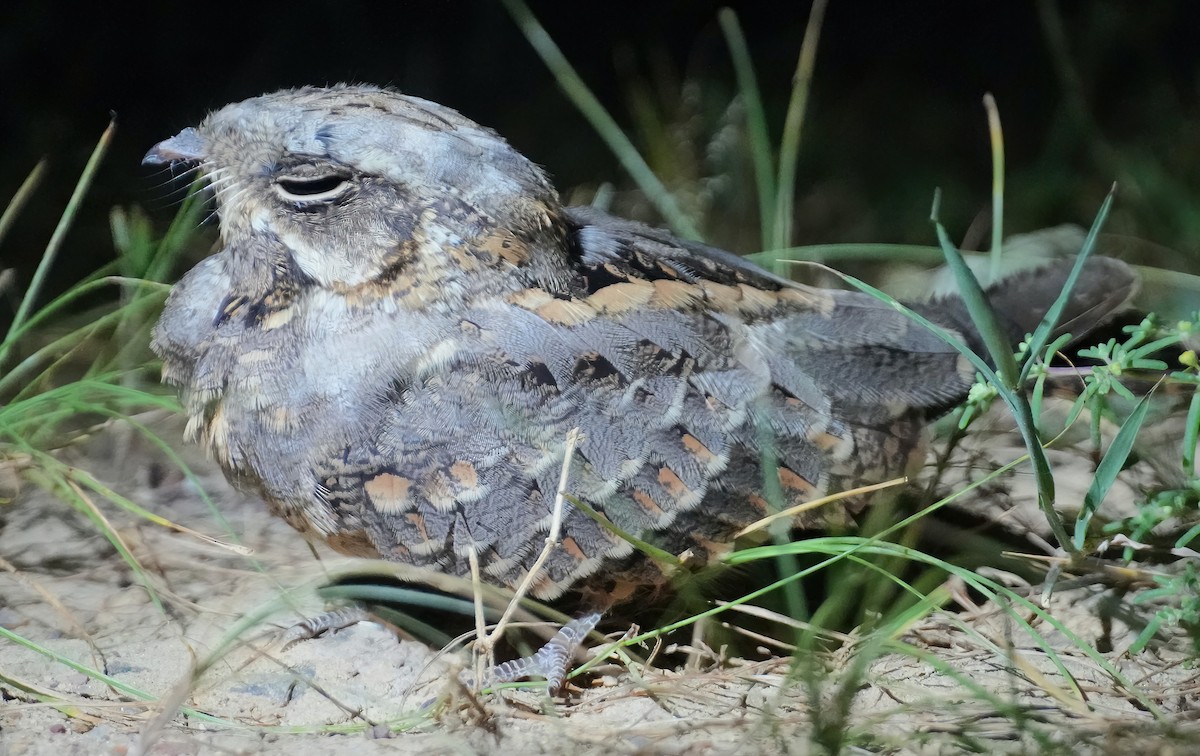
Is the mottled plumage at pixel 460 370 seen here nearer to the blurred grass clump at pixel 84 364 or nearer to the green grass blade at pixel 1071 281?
the green grass blade at pixel 1071 281

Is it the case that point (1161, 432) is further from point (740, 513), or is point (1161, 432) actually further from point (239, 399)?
point (239, 399)

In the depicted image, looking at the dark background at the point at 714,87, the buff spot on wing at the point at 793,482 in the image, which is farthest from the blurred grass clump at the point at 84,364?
the buff spot on wing at the point at 793,482

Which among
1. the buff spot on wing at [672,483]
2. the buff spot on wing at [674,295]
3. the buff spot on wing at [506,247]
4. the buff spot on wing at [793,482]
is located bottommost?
the buff spot on wing at [793,482]

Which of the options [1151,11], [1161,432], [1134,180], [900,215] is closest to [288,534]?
[1161,432]

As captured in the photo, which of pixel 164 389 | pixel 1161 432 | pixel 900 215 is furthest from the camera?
pixel 900 215

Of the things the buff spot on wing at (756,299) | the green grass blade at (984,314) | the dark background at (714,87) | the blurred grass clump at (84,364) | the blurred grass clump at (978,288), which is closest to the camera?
the green grass blade at (984,314)

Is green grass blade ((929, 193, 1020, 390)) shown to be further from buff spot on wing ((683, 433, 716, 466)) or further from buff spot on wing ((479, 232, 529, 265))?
buff spot on wing ((479, 232, 529, 265))

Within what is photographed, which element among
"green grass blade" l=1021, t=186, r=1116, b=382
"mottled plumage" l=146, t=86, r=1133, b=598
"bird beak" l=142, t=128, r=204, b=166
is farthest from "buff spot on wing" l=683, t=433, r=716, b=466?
"bird beak" l=142, t=128, r=204, b=166
